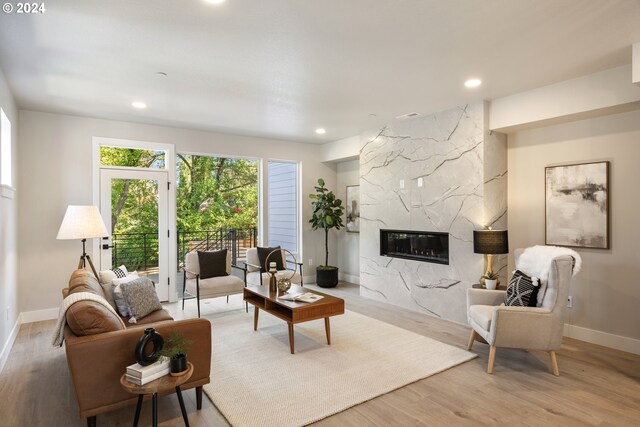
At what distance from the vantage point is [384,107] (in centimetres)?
462

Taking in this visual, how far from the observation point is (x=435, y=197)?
189 inches

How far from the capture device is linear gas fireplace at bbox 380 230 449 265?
478cm

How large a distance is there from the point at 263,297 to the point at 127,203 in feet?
9.08

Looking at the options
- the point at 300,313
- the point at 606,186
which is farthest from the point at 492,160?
the point at 300,313

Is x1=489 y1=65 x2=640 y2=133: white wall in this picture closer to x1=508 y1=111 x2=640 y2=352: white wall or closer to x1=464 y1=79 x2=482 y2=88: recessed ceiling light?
x1=508 y1=111 x2=640 y2=352: white wall

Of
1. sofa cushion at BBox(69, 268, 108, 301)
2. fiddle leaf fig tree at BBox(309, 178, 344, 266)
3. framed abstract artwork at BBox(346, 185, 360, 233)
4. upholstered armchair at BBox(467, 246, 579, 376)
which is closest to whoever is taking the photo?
sofa cushion at BBox(69, 268, 108, 301)

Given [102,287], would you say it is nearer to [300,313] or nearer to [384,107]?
[300,313]

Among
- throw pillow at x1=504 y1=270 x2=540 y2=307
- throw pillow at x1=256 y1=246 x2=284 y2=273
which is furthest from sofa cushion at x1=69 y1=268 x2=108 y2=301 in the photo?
throw pillow at x1=504 y1=270 x2=540 y2=307

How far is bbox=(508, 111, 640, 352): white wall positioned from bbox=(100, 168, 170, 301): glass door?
5030 mm

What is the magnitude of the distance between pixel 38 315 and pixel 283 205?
4156 mm

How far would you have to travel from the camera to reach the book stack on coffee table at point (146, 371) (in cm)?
196

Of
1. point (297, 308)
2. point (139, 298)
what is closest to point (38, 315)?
point (139, 298)

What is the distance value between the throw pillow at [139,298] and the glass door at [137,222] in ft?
6.87

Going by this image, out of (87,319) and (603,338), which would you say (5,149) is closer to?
(87,319)
